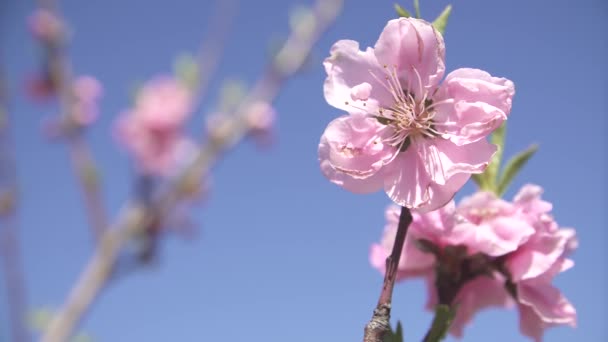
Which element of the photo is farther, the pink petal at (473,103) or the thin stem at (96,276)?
the thin stem at (96,276)

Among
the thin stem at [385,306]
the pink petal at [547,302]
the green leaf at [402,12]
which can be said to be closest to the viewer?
the thin stem at [385,306]

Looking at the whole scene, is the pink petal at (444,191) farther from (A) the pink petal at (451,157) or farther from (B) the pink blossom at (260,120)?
(B) the pink blossom at (260,120)

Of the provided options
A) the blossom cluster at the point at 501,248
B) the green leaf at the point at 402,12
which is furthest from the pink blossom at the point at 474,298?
the green leaf at the point at 402,12

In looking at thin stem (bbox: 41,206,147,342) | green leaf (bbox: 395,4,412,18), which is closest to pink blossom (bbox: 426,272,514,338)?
green leaf (bbox: 395,4,412,18)

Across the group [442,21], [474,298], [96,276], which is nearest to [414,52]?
[442,21]

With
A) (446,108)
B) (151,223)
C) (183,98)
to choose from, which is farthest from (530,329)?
(183,98)

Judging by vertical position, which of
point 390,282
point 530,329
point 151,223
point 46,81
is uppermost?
point 46,81

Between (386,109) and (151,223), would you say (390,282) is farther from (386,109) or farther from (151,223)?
(151,223)

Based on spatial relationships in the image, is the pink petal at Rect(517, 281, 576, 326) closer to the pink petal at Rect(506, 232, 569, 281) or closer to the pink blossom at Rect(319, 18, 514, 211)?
the pink petal at Rect(506, 232, 569, 281)

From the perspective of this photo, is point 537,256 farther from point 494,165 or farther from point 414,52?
point 414,52
